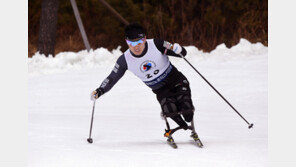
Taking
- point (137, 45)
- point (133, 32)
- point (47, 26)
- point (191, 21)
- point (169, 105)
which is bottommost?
point (191, 21)

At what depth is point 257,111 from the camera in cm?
578

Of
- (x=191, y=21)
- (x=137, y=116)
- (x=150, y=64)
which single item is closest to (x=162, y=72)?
(x=150, y=64)

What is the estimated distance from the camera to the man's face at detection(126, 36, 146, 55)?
4000mm

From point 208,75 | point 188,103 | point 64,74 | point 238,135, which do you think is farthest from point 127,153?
point 64,74

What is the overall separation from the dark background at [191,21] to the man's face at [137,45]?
451cm

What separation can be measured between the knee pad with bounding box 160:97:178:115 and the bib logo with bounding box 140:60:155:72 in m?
0.32

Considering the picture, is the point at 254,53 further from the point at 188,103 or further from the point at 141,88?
the point at 188,103

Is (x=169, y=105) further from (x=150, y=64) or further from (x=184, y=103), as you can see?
(x=150, y=64)

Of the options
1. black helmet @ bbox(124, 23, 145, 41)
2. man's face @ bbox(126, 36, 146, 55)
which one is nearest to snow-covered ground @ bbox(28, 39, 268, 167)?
man's face @ bbox(126, 36, 146, 55)

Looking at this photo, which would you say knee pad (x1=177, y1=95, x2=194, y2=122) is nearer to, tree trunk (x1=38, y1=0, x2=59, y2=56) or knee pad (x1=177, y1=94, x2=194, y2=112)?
knee pad (x1=177, y1=94, x2=194, y2=112)

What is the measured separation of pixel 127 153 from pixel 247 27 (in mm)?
6529

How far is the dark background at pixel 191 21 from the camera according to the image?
955 centimetres

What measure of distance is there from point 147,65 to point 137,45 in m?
0.22

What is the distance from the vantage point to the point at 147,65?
4.14 meters
